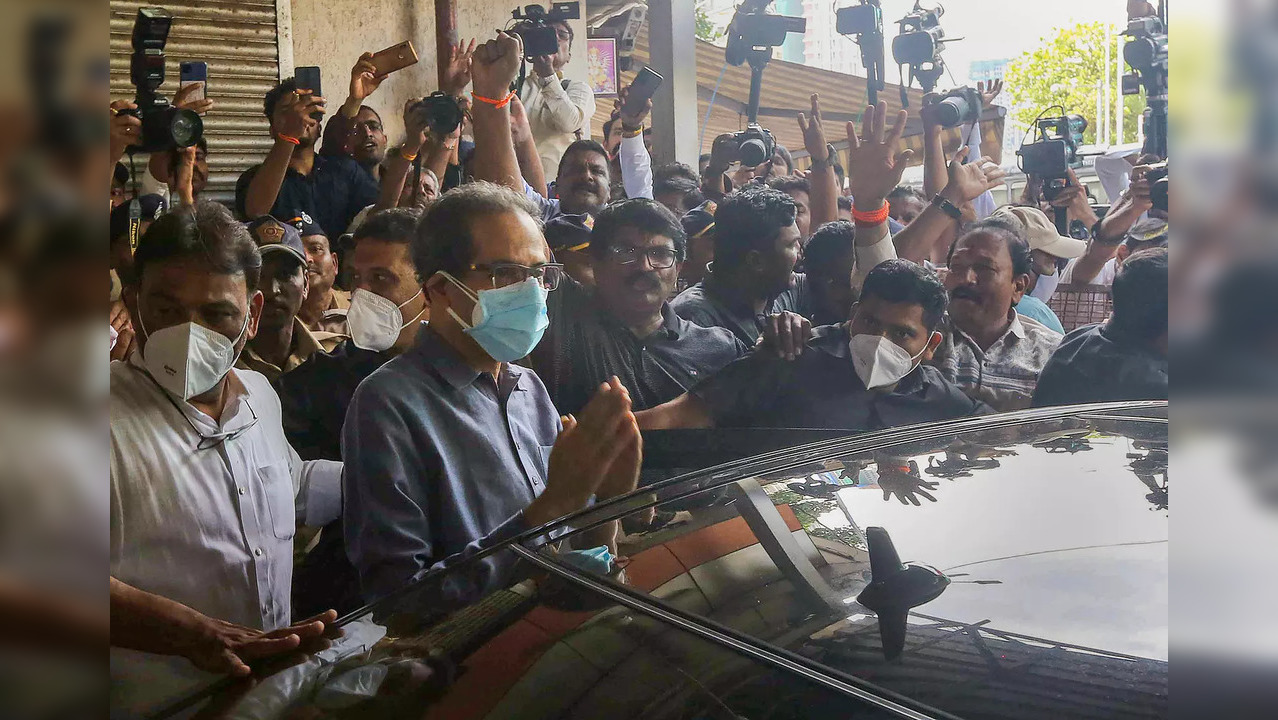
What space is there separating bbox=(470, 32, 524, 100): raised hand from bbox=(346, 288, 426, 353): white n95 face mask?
0.43 m

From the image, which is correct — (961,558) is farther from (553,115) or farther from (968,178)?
(553,115)

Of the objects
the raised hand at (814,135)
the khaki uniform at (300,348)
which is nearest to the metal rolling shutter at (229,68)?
the khaki uniform at (300,348)

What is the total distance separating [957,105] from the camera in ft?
5.99

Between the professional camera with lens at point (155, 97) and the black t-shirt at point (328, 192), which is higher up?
the professional camera with lens at point (155, 97)

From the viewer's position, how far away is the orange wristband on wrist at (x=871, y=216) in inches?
74.9

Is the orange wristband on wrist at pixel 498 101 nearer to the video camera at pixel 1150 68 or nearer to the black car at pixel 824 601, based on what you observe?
the black car at pixel 824 601

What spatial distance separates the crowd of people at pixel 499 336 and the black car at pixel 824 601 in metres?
0.11

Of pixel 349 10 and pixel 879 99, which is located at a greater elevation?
pixel 349 10

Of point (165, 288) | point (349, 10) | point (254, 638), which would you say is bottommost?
point (254, 638)

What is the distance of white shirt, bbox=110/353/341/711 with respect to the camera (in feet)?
6.05
